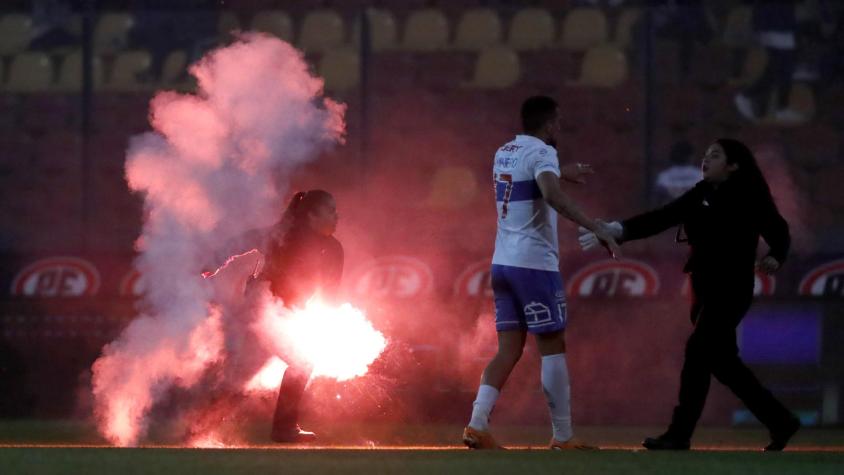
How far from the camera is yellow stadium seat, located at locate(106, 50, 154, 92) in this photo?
16578mm

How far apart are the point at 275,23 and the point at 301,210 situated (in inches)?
309

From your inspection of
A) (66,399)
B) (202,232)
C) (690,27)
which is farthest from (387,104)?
(202,232)

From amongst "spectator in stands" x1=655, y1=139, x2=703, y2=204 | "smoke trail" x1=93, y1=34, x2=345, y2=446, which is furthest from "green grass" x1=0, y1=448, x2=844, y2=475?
"spectator in stands" x1=655, y1=139, x2=703, y2=204

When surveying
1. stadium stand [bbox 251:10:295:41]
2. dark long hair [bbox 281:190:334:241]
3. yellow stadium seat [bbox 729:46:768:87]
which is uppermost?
stadium stand [bbox 251:10:295:41]

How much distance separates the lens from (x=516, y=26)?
16.7m

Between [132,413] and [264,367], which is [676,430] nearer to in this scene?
[264,367]

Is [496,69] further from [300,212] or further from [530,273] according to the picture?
[530,273]

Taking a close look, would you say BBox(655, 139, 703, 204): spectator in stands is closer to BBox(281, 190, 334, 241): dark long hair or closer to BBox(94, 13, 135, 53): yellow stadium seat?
BBox(94, 13, 135, 53): yellow stadium seat

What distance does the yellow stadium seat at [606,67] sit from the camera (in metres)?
15.8

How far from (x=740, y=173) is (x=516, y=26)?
27.3 ft

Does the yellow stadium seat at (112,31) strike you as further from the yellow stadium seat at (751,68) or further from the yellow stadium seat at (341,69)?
the yellow stadium seat at (751,68)

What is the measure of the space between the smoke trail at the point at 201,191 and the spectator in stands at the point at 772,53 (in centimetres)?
625

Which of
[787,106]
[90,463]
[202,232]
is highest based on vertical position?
[787,106]

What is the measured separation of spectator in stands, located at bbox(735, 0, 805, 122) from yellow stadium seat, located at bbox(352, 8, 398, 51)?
361cm
